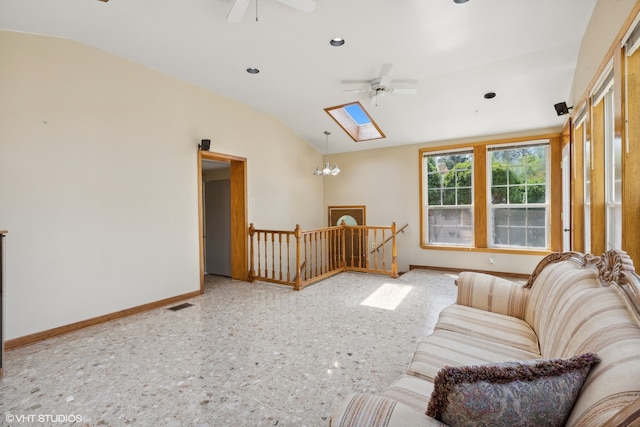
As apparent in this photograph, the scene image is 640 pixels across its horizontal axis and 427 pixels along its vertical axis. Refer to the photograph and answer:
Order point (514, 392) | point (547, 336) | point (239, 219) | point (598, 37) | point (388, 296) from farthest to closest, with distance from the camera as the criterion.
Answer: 1. point (239, 219)
2. point (388, 296)
3. point (598, 37)
4. point (547, 336)
5. point (514, 392)

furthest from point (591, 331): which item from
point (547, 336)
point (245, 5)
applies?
point (245, 5)

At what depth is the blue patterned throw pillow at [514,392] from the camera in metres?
0.74

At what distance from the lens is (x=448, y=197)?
5.86 metres

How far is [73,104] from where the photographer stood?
3152 millimetres

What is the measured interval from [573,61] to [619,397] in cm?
417

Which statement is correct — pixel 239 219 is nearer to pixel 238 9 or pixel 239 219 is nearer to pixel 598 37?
pixel 238 9

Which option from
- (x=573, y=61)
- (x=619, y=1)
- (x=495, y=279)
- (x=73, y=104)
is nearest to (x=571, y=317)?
(x=495, y=279)

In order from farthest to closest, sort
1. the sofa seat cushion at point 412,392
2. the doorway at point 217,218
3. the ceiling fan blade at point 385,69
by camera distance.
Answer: the doorway at point 217,218
the ceiling fan blade at point 385,69
the sofa seat cushion at point 412,392

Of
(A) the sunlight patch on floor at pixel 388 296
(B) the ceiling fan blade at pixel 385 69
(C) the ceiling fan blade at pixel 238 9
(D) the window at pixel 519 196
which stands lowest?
(A) the sunlight patch on floor at pixel 388 296

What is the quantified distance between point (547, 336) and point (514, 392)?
38.4 inches

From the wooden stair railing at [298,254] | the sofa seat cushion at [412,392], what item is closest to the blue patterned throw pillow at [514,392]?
the sofa seat cushion at [412,392]

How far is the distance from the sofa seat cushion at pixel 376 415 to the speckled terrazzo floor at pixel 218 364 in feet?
3.14

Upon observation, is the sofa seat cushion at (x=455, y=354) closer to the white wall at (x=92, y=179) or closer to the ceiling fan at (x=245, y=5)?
the ceiling fan at (x=245, y=5)

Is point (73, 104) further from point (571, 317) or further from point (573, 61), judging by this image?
point (573, 61)
